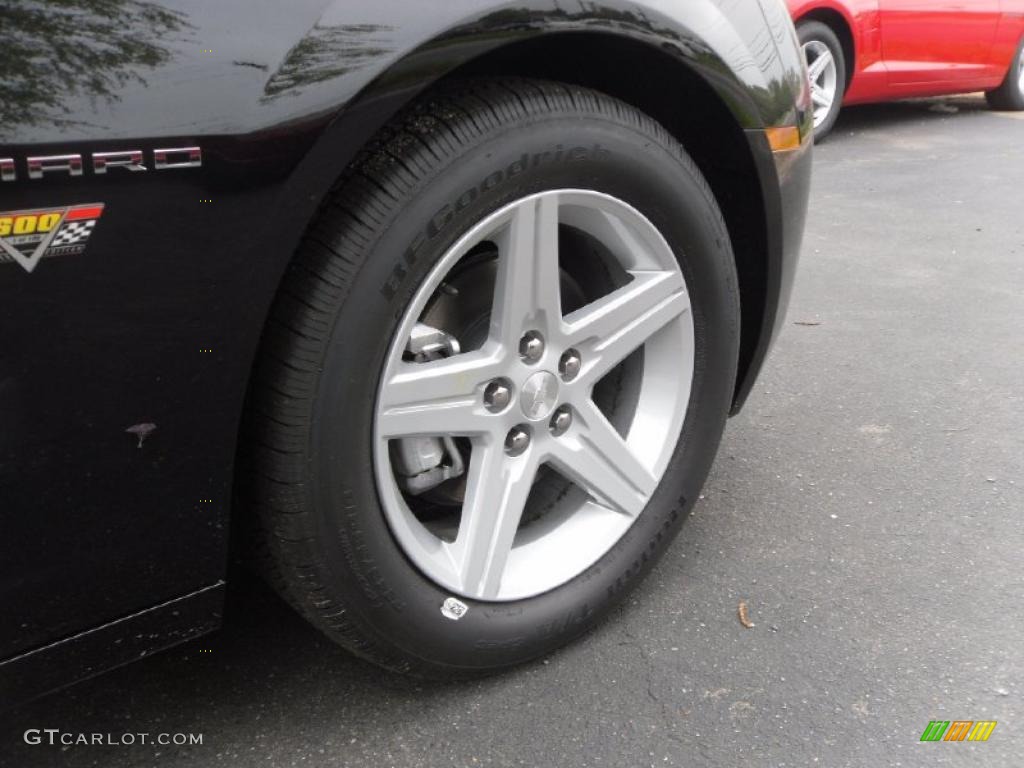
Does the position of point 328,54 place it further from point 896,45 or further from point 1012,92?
point 1012,92

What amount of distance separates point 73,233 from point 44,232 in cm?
3

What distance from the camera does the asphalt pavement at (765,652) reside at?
169 cm

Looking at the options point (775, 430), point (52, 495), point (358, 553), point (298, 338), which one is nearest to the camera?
point (52, 495)

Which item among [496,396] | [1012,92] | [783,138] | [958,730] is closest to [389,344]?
[496,396]

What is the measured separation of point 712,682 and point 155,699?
995 mm

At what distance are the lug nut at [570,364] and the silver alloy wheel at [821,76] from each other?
509 cm

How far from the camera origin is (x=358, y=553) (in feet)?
4.96

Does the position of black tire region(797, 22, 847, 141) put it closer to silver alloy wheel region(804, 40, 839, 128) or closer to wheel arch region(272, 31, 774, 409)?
silver alloy wheel region(804, 40, 839, 128)

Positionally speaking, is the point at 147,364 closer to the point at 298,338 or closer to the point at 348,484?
the point at 298,338

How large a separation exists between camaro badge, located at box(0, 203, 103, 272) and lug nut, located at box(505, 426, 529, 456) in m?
0.81

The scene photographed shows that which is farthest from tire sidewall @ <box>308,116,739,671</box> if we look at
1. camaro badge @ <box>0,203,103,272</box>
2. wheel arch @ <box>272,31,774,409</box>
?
camaro badge @ <box>0,203,103,272</box>

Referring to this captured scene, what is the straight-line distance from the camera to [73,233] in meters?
1.13

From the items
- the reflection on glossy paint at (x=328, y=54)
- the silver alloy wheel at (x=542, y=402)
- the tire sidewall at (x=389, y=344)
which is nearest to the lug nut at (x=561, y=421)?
the silver alloy wheel at (x=542, y=402)

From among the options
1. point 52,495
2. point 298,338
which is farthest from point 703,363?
point 52,495
